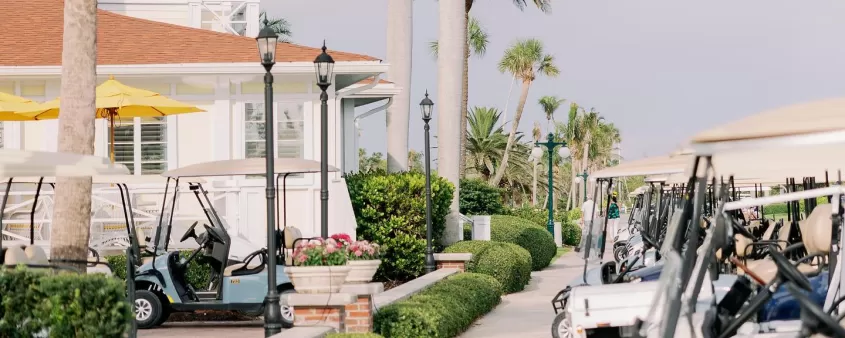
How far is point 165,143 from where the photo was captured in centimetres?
2320

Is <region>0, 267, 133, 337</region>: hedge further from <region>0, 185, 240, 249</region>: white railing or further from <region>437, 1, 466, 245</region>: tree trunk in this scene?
<region>437, 1, 466, 245</region>: tree trunk

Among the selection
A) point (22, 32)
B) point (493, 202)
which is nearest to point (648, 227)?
point (22, 32)

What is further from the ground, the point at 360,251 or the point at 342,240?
the point at 342,240

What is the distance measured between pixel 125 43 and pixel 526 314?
368 inches

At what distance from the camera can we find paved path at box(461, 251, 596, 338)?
17288mm

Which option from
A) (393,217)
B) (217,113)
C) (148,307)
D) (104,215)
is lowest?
(148,307)

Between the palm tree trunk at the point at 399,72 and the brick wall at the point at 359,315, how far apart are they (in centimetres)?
1457

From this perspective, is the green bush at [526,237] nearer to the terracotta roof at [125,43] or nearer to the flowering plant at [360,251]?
the terracotta roof at [125,43]

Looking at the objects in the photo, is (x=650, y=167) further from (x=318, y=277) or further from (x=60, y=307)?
(x=60, y=307)

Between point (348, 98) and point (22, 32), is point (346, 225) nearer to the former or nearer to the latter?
point (348, 98)

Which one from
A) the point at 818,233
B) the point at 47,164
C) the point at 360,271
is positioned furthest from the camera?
the point at 360,271

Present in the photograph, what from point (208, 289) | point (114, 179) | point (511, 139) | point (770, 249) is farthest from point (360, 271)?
point (511, 139)

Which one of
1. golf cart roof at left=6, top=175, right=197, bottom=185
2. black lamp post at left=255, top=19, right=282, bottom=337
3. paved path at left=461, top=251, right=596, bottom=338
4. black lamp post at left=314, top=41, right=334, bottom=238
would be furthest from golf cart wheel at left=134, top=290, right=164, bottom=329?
paved path at left=461, top=251, right=596, bottom=338

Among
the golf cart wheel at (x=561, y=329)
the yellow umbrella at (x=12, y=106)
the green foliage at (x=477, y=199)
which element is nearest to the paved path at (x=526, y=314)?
the golf cart wheel at (x=561, y=329)
